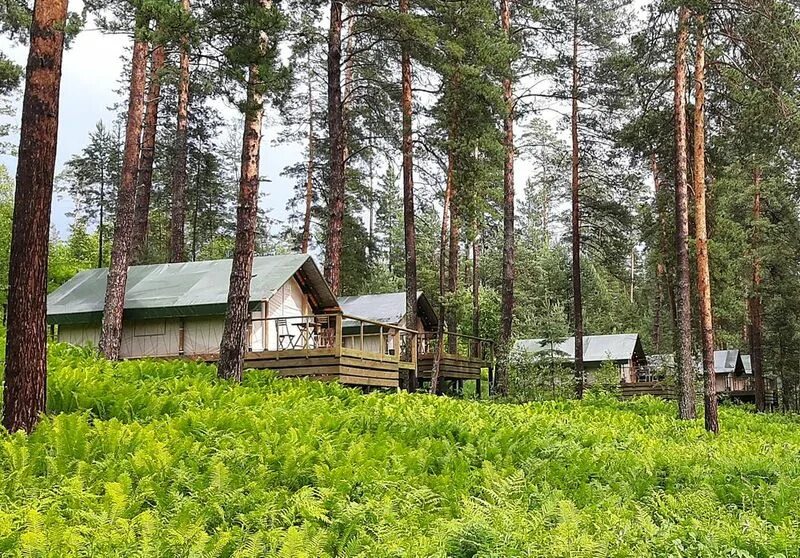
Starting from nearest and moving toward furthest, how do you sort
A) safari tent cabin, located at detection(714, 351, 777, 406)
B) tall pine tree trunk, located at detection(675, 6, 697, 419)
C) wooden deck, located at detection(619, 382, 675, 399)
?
tall pine tree trunk, located at detection(675, 6, 697, 419) → wooden deck, located at detection(619, 382, 675, 399) → safari tent cabin, located at detection(714, 351, 777, 406)

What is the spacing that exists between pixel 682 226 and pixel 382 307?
1161 centimetres

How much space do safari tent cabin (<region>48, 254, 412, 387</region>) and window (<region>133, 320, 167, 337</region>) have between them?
25 millimetres

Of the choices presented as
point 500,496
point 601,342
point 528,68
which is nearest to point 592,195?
point 528,68

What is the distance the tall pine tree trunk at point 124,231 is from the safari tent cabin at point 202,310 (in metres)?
1.85

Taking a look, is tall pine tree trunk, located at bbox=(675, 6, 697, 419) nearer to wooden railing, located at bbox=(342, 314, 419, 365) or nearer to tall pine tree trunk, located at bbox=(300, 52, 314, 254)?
wooden railing, located at bbox=(342, 314, 419, 365)

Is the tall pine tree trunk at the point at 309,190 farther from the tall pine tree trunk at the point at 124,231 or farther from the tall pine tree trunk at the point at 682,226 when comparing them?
the tall pine tree trunk at the point at 682,226

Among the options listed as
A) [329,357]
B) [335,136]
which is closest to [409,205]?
[335,136]

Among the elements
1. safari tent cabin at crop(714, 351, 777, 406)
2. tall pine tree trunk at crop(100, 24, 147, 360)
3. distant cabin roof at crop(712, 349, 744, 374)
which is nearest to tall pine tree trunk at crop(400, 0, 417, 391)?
tall pine tree trunk at crop(100, 24, 147, 360)

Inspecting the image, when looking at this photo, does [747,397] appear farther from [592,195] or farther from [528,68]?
[528,68]

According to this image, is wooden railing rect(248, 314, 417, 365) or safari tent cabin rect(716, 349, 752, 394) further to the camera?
safari tent cabin rect(716, 349, 752, 394)

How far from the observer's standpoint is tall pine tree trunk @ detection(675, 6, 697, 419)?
15750mm

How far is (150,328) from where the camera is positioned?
60.3 feet

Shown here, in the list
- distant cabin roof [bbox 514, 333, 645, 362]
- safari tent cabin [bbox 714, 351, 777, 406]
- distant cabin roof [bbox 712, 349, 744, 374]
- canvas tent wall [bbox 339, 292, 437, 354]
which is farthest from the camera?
distant cabin roof [bbox 712, 349, 744, 374]

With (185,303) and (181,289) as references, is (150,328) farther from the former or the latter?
(185,303)
